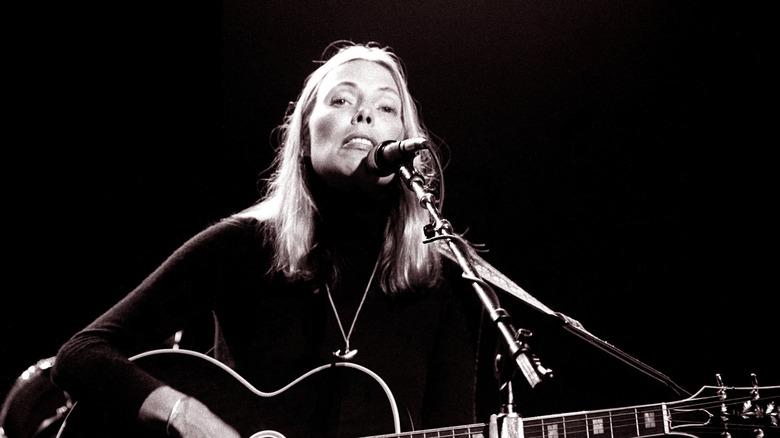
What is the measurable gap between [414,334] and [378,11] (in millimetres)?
1185

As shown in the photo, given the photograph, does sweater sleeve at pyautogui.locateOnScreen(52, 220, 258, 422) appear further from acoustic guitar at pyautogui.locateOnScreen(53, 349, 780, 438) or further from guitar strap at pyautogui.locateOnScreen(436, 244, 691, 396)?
guitar strap at pyautogui.locateOnScreen(436, 244, 691, 396)

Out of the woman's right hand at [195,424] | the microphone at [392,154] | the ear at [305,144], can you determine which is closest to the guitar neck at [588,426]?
the woman's right hand at [195,424]

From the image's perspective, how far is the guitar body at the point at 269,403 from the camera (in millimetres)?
1515

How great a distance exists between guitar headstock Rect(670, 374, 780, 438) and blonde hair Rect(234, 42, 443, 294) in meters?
0.78

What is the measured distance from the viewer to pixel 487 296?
115 centimetres

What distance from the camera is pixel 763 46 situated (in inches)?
90.8

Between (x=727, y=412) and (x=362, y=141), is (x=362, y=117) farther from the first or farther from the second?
(x=727, y=412)

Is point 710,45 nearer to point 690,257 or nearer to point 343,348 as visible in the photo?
point 690,257

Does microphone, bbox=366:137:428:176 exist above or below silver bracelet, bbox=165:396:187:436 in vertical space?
above

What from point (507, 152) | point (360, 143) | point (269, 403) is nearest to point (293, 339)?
point (269, 403)

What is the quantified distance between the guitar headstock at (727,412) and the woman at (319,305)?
582 mm

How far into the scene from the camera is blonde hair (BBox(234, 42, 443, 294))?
6.11ft

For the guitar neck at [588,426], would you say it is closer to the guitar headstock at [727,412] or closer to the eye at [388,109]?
the guitar headstock at [727,412]

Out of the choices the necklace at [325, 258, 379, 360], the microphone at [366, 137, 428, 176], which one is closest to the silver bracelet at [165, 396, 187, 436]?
the necklace at [325, 258, 379, 360]
